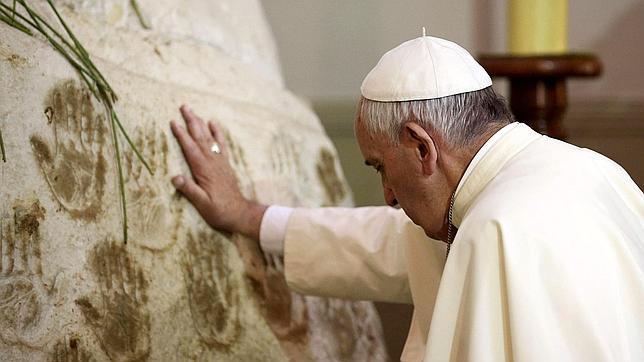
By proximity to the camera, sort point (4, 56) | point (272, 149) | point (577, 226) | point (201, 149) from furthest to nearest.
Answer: point (272, 149) → point (201, 149) → point (4, 56) → point (577, 226)

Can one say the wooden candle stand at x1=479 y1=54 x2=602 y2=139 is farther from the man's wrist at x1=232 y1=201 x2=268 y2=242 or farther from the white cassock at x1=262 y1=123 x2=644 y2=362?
the white cassock at x1=262 y1=123 x2=644 y2=362

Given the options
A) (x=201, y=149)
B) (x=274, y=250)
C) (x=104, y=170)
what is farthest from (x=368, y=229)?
(x=104, y=170)

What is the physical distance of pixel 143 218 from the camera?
2.41 metres

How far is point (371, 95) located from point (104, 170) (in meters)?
0.65

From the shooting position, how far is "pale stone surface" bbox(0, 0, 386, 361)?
7.16 ft

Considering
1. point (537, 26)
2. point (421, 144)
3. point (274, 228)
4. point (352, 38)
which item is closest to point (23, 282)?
point (274, 228)

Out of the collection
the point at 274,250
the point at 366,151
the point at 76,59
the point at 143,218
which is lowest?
the point at 274,250

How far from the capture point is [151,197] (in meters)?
2.45

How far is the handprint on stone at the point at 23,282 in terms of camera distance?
2.11 meters

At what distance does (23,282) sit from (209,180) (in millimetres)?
590

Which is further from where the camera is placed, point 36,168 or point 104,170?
point 104,170

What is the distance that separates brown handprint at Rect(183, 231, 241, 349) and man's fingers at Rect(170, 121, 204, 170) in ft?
0.59

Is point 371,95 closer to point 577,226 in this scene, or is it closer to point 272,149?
point 577,226

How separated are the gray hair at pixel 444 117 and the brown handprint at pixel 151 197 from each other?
1.91ft
